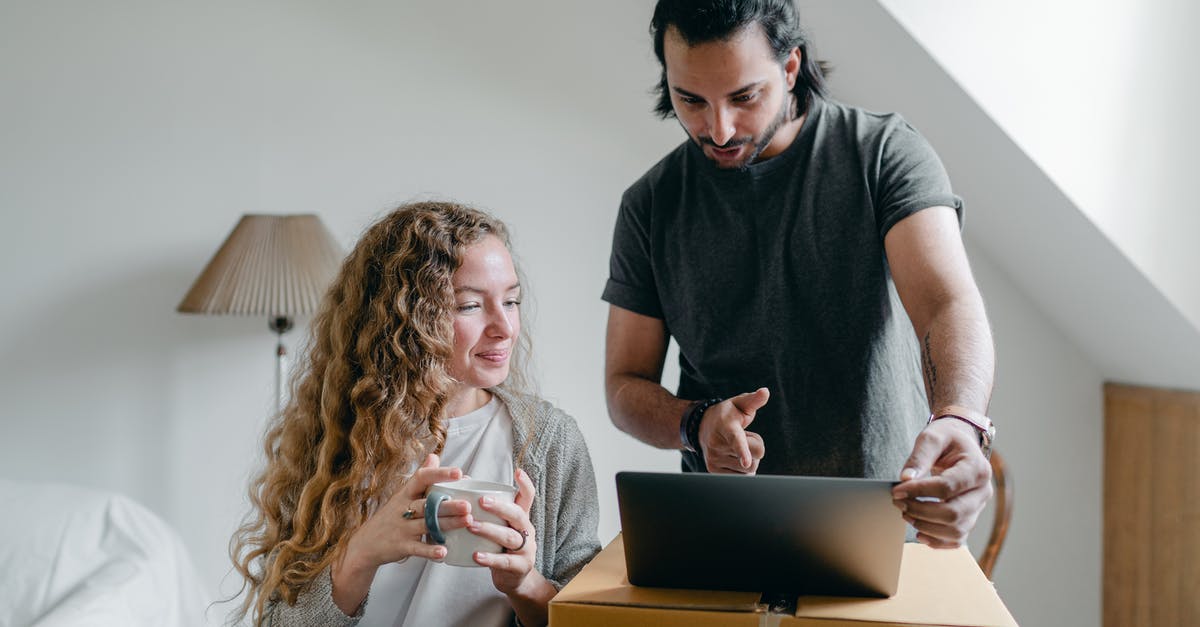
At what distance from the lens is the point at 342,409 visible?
1.30 meters

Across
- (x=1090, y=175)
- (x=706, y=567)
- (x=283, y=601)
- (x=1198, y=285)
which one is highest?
(x=1090, y=175)

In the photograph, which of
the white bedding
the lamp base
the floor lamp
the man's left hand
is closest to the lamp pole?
the lamp base

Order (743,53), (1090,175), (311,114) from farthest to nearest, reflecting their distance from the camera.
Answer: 1. (311,114)
2. (1090,175)
3. (743,53)

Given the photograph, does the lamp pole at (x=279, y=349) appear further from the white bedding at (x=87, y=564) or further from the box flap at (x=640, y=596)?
the box flap at (x=640, y=596)

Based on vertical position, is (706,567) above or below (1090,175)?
below

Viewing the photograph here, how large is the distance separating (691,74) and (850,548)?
2.25 ft

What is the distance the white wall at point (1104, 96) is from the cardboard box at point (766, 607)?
1179mm

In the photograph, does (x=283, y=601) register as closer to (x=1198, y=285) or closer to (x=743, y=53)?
(x=743, y=53)

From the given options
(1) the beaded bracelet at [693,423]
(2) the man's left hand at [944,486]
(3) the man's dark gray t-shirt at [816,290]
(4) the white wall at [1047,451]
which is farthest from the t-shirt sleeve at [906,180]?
(4) the white wall at [1047,451]

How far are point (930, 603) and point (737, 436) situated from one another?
30cm

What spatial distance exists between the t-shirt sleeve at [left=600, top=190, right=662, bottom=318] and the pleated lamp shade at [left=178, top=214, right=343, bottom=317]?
41.5 inches

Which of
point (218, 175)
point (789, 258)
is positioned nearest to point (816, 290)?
point (789, 258)

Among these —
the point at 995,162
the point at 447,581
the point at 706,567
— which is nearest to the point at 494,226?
the point at 447,581

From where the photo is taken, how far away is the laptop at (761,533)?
790 mm
